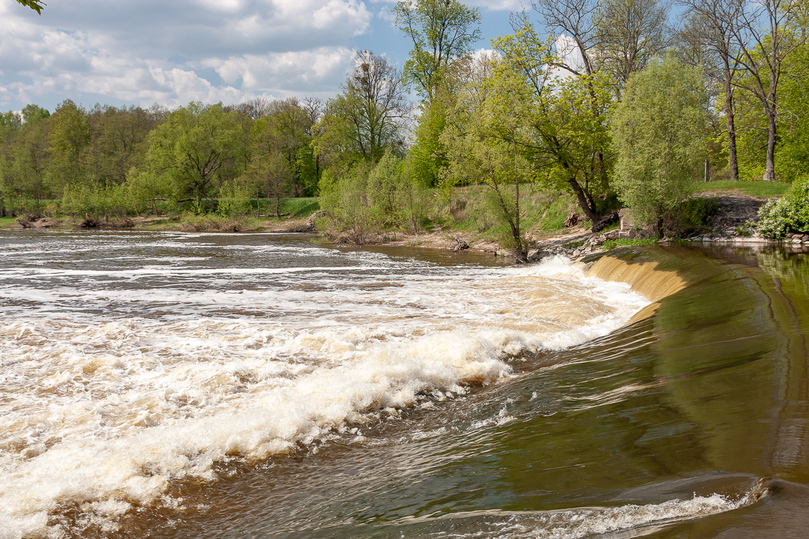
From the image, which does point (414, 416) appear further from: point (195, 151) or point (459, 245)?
point (195, 151)

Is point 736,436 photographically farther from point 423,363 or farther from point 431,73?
point 431,73

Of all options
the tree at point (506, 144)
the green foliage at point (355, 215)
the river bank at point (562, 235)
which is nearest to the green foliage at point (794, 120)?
the river bank at point (562, 235)

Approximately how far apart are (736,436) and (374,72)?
56.5m

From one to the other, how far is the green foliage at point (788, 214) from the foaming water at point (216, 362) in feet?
25.4

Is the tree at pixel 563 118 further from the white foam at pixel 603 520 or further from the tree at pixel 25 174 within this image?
the tree at pixel 25 174

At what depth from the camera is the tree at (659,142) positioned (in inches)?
820

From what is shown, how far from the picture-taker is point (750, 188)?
24.2m

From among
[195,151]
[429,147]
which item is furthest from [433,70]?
[195,151]

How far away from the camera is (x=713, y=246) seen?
63.6 feet

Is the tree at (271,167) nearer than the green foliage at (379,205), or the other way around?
the green foliage at (379,205)

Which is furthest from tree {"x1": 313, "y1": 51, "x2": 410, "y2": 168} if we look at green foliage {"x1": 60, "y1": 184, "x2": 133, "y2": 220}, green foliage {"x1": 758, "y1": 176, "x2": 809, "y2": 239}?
green foliage {"x1": 758, "y1": 176, "x2": 809, "y2": 239}

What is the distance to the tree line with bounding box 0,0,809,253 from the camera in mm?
22453

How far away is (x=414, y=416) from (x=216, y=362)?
3.87 m

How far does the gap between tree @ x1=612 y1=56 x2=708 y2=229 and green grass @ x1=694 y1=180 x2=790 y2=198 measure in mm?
2276
